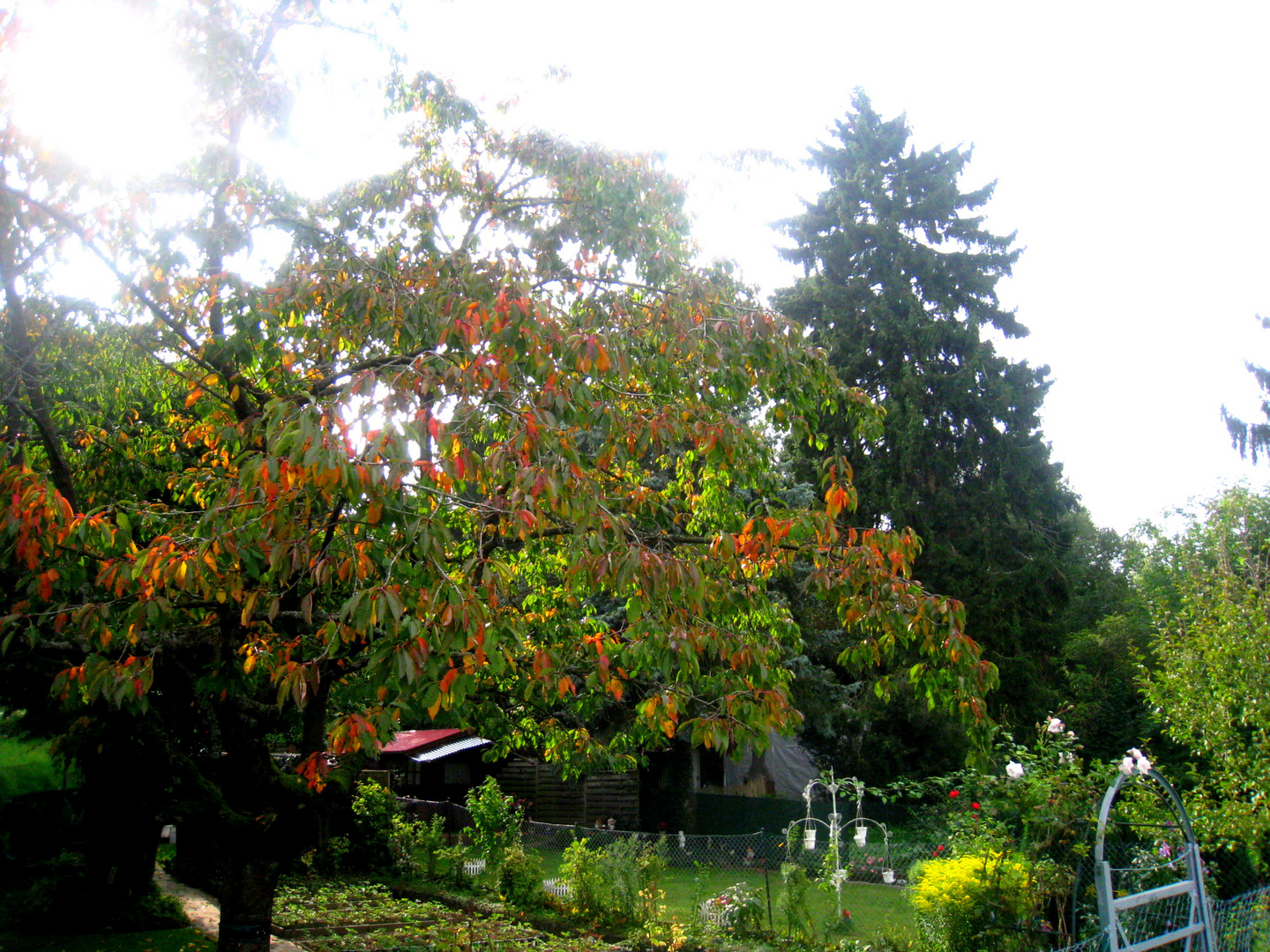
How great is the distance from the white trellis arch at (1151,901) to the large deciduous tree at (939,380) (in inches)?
499

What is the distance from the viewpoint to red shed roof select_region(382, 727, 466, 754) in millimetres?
25094

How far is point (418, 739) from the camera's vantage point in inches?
1027

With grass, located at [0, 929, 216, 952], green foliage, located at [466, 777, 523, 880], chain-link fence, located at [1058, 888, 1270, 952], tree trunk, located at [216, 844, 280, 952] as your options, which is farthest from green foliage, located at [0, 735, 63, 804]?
chain-link fence, located at [1058, 888, 1270, 952]

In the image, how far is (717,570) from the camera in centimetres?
575

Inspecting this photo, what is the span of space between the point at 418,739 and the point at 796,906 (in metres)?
18.0

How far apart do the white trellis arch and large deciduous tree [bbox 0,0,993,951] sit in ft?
5.61

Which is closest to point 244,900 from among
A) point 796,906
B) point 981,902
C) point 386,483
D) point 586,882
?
point 386,483

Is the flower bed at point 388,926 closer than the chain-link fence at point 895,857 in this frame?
No

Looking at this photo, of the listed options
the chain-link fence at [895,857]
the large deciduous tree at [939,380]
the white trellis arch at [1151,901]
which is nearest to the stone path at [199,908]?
the chain-link fence at [895,857]

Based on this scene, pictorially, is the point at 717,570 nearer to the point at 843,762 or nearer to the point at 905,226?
the point at 843,762

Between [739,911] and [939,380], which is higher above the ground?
[939,380]

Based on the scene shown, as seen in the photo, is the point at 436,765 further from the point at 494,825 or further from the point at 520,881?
the point at 520,881

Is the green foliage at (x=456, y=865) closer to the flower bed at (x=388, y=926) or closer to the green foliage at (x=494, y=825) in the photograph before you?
the flower bed at (x=388, y=926)

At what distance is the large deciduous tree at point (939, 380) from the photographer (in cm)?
2088
